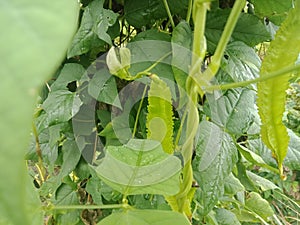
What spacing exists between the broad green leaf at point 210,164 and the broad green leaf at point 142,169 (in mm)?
150

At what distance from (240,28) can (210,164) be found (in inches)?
8.4

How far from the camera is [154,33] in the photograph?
0.66 m

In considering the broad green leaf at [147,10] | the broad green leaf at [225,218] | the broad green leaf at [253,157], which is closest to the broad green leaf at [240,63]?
the broad green leaf at [147,10]

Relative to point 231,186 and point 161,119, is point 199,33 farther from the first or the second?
point 231,186

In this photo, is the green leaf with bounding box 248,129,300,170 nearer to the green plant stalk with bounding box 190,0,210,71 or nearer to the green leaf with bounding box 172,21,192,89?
the green leaf with bounding box 172,21,192,89

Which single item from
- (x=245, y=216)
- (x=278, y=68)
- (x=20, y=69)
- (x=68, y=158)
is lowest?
(x=245, y=216)

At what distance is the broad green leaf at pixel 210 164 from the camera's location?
1.96 ft

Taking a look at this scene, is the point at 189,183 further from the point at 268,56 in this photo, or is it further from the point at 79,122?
the point at 79,122

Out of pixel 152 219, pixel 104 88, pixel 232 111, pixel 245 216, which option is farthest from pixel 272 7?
pixel 245 216

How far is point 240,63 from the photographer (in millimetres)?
608

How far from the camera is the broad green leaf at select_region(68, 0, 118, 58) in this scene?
2.05ft

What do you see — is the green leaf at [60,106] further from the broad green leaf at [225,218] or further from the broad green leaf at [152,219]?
the broad green leaf at [225,218]

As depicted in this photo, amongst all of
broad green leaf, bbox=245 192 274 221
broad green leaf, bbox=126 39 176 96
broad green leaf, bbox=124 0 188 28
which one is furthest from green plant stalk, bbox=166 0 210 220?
broad green leaf, bbox=245 192 274 221

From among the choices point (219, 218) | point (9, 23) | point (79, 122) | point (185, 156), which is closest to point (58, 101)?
point (79, 122)
